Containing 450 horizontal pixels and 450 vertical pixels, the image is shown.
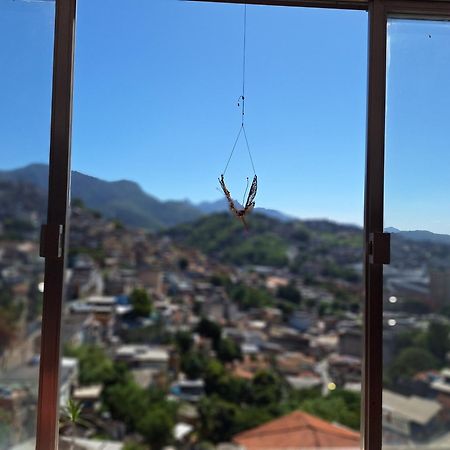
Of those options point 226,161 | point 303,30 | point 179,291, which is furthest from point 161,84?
point 179,291

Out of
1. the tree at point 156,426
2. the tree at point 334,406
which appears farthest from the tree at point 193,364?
the tree at point 334,406

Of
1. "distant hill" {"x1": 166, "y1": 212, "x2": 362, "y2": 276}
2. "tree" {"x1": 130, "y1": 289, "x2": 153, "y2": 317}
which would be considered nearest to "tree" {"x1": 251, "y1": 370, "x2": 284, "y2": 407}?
"distant hill" {"x1": 166, "y1": 212, "x2": 362, "y2": 276}

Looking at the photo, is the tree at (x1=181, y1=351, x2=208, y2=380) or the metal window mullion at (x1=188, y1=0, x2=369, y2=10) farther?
the tree at (x1=181, y1=351, x2=208, y2=380)

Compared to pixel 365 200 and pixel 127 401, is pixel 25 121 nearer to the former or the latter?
pixel 365 200

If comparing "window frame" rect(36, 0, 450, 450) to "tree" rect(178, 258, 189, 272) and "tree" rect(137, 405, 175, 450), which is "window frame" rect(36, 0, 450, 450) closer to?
"tree" rect(137, 405, 175, 450)

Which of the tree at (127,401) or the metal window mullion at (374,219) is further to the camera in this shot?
the tree at (127,401)

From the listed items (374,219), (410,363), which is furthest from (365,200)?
(410,363)

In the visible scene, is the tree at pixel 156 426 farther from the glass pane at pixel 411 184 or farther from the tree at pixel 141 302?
the glass pane at pixel 411 184
